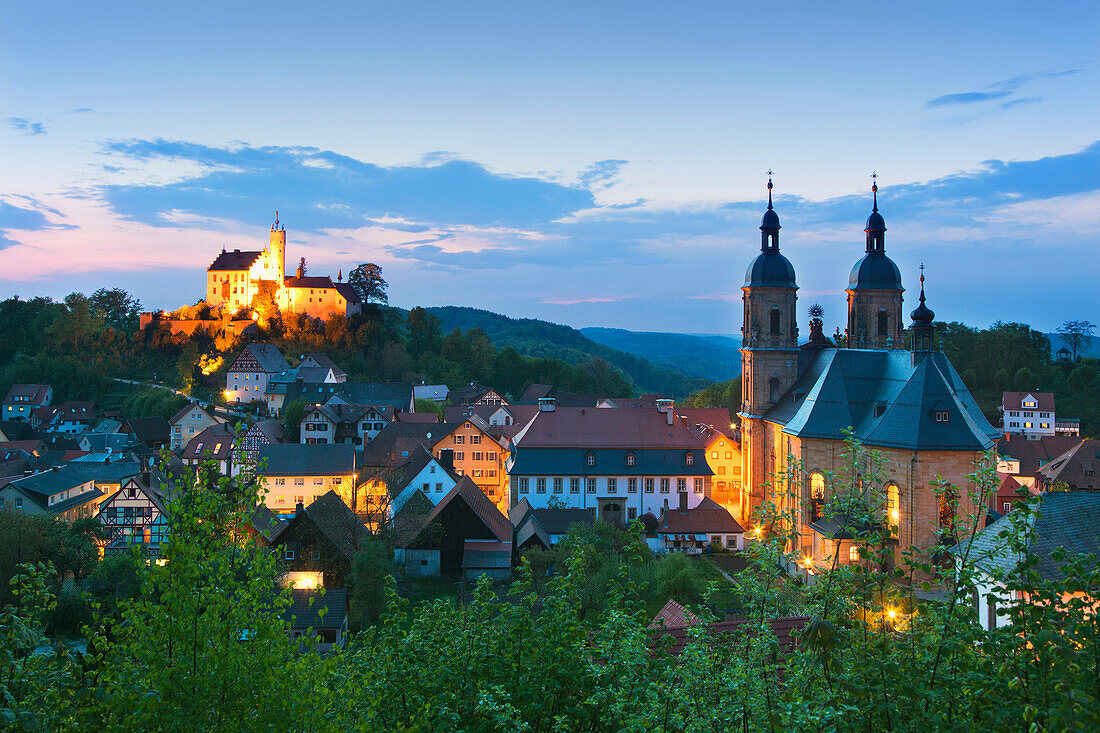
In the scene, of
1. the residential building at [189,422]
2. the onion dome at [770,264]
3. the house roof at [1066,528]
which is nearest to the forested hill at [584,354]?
the residential building at [189,422]

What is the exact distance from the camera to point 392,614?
36.4ft

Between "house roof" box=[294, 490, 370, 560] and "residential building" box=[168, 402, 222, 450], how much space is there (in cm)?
4408

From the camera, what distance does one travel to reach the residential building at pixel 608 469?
45156 millimetres

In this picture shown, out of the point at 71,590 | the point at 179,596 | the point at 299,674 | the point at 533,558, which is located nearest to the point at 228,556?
the point at 179,596

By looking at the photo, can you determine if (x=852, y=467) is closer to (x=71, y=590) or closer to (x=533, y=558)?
(x=533, y=558)

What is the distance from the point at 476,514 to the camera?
120 ft

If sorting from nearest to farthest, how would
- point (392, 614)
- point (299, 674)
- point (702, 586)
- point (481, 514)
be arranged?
point (299, 674), point (392, 614), point (702, 586), point (481, 514)

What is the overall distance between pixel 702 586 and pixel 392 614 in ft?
66.7

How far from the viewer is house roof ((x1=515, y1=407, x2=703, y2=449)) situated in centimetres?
4638

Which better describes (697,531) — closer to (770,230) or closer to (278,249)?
(770,230)

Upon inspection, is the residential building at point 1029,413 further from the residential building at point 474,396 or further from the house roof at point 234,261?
the house roof at point 234,261

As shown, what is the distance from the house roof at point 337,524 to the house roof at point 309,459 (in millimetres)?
16648

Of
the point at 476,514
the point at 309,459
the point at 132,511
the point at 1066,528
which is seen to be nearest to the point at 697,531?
the point at 476,514

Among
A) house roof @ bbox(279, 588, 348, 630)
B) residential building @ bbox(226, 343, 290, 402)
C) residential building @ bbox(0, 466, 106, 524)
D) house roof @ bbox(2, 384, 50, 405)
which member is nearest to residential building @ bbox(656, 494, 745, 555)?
house roof @ bbox(279, 588, 348, 630)
